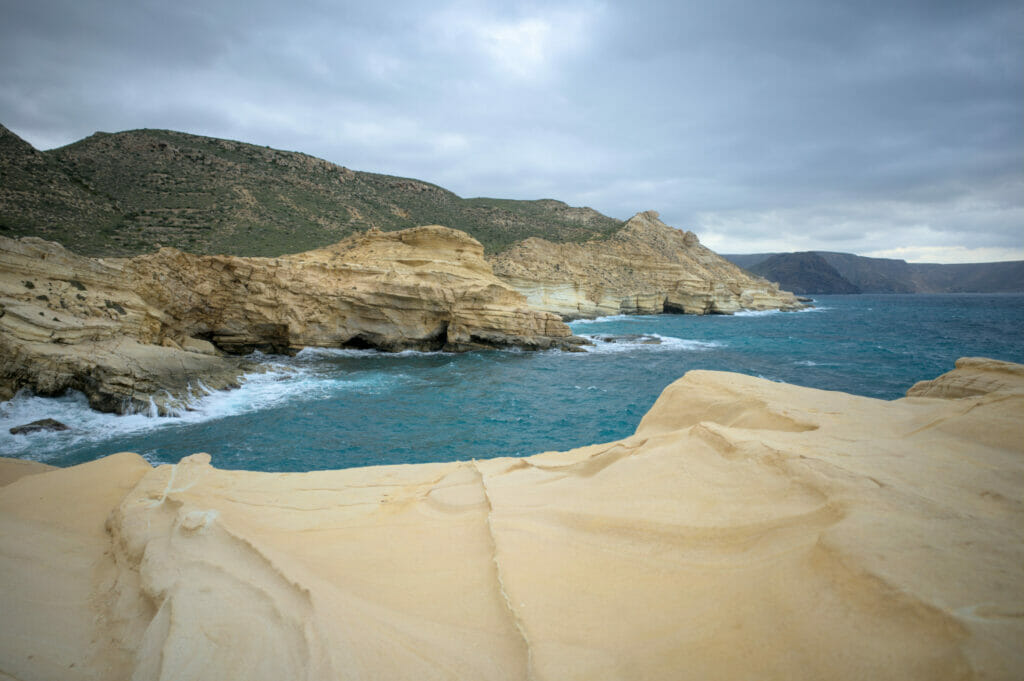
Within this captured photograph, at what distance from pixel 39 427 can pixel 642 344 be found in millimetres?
24883

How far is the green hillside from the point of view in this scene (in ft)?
75.8

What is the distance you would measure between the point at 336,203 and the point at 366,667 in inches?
1619

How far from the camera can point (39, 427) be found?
29.8ft

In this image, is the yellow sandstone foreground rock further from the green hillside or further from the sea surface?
the green hillside

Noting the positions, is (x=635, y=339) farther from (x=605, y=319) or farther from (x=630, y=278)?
(x=630, y=278)

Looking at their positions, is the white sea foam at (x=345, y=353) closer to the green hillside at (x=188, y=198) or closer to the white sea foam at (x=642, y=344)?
the white sea foam at (x=642, y=344)

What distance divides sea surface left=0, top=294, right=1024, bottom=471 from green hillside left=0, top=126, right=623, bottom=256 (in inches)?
530

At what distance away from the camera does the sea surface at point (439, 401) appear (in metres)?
8.98

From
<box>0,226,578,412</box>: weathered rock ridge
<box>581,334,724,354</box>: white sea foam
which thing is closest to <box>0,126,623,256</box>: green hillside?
<box>0,226,578,412</box>: weathered rock ridge

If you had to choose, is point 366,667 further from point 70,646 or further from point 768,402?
point 768,402

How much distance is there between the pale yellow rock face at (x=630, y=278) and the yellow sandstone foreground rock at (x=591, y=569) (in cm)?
3313

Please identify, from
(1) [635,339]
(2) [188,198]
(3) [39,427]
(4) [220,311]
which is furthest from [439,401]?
(2) [188,198]

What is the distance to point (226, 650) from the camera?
1802 mm

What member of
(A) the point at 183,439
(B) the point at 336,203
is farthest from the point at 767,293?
(A) the point at 183,439
